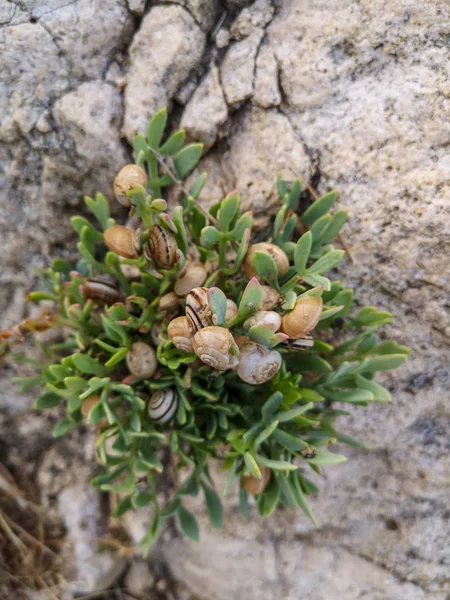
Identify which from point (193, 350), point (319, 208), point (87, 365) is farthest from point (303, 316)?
point (87, 365)

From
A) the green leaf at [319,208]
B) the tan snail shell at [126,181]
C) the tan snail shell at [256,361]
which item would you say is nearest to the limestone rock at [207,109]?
the tan snail shell at [126,181]

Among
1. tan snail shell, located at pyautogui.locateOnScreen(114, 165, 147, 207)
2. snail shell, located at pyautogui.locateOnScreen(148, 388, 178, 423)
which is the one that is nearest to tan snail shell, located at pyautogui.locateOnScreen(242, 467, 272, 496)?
snail shell, located at pyautogui.locateOnScreen(148, 388, 178, 423)

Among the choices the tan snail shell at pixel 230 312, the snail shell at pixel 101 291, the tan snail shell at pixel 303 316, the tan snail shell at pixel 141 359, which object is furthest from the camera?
the snail shell at pixel 101 291

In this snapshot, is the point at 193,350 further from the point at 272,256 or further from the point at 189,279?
the point at 272,256

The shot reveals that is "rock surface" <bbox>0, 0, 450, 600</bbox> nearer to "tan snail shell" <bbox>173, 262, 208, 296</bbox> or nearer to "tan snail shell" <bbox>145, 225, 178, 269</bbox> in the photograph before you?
"tan snail shell" <bbox>173, 262, 208, 296</bbox>

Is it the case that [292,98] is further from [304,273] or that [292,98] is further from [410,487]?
[410,487]

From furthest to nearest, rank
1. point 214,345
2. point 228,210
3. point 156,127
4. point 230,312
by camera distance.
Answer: point 156,127, point 228,210, point 230,312, point 214,345

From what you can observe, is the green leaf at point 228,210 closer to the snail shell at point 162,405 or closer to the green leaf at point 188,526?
the snail shell at point 162,405
